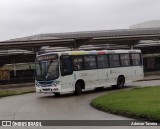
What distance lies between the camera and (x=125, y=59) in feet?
87.1

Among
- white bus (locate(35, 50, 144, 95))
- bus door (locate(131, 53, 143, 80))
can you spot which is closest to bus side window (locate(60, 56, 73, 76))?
white bus (locate(35, 50, 144, 95))

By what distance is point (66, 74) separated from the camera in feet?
70.5

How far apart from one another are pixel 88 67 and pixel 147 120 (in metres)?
12.6

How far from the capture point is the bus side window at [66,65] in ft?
70.1

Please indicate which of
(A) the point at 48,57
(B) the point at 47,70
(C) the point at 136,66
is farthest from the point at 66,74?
(C) the point at 136,66

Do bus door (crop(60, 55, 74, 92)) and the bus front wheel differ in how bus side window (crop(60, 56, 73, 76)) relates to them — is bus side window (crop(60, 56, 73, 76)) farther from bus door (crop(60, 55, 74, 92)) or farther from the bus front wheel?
the bus front wheel

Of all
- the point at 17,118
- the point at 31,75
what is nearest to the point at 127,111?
the point at 17,118

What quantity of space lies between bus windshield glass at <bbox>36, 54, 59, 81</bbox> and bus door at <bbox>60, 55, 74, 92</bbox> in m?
0.35

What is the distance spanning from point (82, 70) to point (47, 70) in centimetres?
230

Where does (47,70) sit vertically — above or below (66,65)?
below

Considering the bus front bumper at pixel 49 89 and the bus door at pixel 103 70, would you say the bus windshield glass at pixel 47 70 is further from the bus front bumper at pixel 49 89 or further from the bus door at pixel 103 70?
the bus door at pixel 103 70

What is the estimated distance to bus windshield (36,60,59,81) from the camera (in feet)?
69.8

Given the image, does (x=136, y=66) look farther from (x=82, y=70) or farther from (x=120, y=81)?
(x=82, y=70)

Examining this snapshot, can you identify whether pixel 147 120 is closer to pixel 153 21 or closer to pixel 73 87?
pixel 73 87
